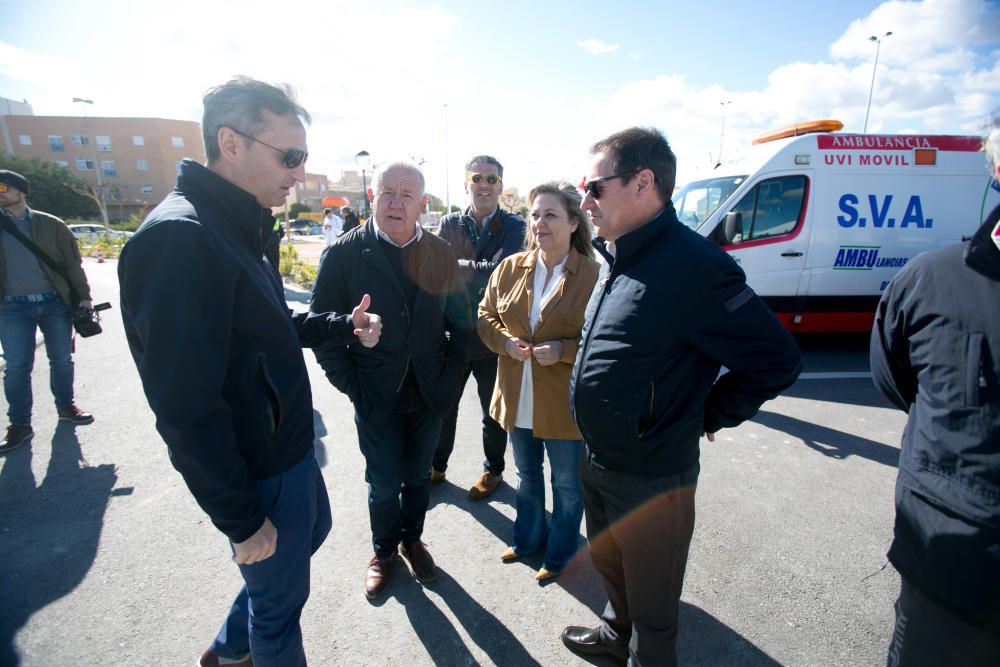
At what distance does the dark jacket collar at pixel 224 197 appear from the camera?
146 centimetres

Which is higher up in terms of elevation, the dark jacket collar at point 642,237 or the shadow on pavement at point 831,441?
the dark jacket collar at point 642,237

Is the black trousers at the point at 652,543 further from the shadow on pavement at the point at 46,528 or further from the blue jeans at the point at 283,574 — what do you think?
the shadow on pavement at the point at 46,528

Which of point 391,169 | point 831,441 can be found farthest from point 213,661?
point 831,441

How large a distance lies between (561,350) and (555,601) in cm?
130

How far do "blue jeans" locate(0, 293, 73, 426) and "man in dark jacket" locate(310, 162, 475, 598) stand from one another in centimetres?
345

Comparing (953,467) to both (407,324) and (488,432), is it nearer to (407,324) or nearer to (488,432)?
(407,324)

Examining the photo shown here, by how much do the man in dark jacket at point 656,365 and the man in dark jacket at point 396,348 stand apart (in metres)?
0.94

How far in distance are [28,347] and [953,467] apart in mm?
5934

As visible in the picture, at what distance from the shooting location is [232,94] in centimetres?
146

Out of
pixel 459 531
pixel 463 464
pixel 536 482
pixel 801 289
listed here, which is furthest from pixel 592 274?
pixel 801 289

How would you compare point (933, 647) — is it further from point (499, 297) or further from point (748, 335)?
point (499, 297)

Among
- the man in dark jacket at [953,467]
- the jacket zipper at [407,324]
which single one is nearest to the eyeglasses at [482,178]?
the jacket zipper at [407,324]

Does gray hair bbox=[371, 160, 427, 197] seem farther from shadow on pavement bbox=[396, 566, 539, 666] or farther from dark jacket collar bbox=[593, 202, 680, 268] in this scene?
shadow on pavement bbox=[396, 566, 539, 666]

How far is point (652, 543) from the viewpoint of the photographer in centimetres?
171
